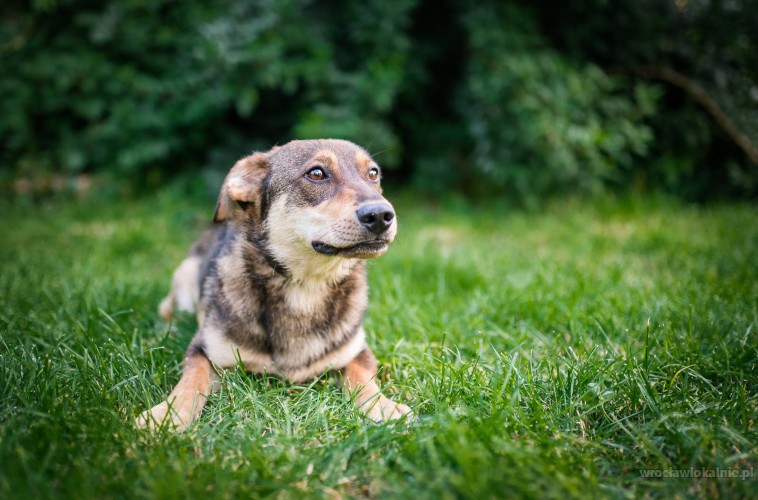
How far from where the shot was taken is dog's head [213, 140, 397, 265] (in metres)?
2.46

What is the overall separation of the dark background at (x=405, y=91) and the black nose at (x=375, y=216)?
3.44m

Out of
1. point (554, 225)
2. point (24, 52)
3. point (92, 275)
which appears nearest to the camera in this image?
Result: point (92, 275)

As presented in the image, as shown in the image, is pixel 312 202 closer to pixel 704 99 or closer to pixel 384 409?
pixel 384 409

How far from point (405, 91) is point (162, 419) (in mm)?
6061

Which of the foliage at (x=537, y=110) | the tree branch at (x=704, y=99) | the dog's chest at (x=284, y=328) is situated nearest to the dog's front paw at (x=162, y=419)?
the dog's chest at (x=284, y=328)

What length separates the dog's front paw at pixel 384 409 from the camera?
7.48ft

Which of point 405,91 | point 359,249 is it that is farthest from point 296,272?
point 405,91

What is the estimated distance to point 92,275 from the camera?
4.30 metres

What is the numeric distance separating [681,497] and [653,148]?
654 cm

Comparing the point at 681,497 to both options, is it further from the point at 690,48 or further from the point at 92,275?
the point at 690,48

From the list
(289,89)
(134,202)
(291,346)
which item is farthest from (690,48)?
(134,202)

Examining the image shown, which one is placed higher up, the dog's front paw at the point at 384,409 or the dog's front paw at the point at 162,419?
the dog's front paw at the point at 162,419

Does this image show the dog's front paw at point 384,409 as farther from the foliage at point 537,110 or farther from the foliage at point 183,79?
the foliage at point 537,110

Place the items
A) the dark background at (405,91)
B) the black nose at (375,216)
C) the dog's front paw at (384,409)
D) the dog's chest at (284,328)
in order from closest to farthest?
the dog's front paw at (384,409), the black nose at (375,216), the dog's chest at (284,328), the dark background at (405,91)
